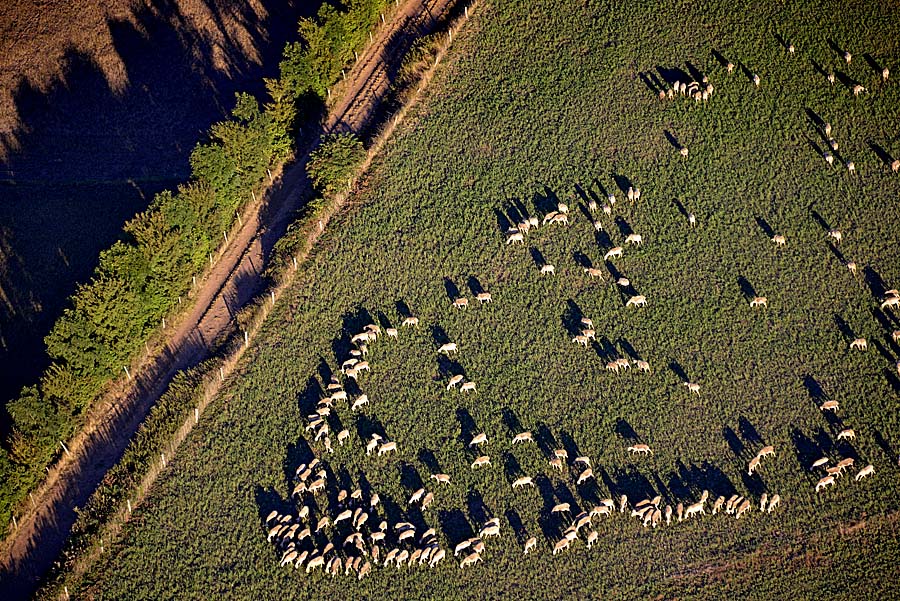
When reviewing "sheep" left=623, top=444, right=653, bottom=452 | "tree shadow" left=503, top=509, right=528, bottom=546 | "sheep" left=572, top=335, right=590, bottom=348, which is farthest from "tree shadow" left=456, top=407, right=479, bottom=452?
"sheep" left=623, top=444, right=653, bottom=452

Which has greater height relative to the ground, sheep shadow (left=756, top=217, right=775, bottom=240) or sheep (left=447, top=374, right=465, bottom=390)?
sheep (left=447, top=374, right=465, bottom=390)

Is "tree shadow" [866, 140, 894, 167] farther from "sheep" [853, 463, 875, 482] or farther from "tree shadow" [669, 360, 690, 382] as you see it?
"sheep" [853, 463, 875, 482]

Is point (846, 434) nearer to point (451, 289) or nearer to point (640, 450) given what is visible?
point (640, 450)

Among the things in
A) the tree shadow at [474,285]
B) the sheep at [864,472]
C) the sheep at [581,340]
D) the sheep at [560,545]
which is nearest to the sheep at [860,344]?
the sheep at [864,472]

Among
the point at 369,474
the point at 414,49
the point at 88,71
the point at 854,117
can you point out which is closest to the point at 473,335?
the point at 369,474

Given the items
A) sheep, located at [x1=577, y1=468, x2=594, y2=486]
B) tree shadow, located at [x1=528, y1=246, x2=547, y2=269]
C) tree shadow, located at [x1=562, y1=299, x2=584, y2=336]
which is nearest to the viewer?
sheep, located at [x1=577, y1=468, x2=594, y2=486]

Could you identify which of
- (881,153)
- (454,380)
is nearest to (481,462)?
(454,380)

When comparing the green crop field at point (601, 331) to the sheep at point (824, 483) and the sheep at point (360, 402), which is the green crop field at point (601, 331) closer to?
the sheep at point (360, 402)
